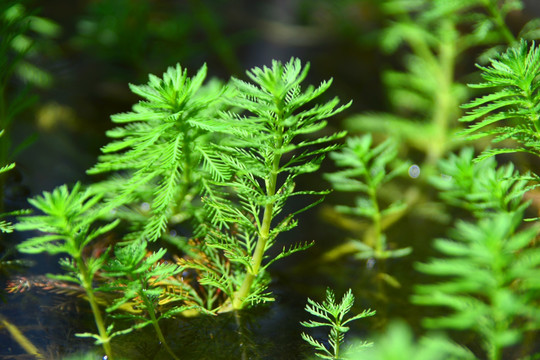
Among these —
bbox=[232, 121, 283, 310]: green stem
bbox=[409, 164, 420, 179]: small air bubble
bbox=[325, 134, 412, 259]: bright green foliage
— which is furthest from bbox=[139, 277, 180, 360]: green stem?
bbox=[409, 164, 420, 179]: small air bubble

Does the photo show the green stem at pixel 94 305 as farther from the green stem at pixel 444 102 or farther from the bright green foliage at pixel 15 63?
the green stem at pixel 444 102

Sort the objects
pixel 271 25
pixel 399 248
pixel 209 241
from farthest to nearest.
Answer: pixel 271 25
pixel 399 248
pixel 209 241

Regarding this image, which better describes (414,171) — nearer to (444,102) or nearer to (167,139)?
(444,102)

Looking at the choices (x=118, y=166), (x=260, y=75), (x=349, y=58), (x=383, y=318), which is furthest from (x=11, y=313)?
(x=349, y=58)

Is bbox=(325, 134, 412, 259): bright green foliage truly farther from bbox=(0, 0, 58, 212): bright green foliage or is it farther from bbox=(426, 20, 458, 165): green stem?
bbox=(0, 0, 58, 212): bright green foliage

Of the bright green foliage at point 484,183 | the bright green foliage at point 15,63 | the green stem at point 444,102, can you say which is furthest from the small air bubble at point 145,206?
the green stem at point 444,102

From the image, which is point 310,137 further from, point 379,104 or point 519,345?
point 519,345

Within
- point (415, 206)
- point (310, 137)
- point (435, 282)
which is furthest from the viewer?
point (310, 137)

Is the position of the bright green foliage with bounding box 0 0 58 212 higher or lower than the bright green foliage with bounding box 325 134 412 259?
higher
